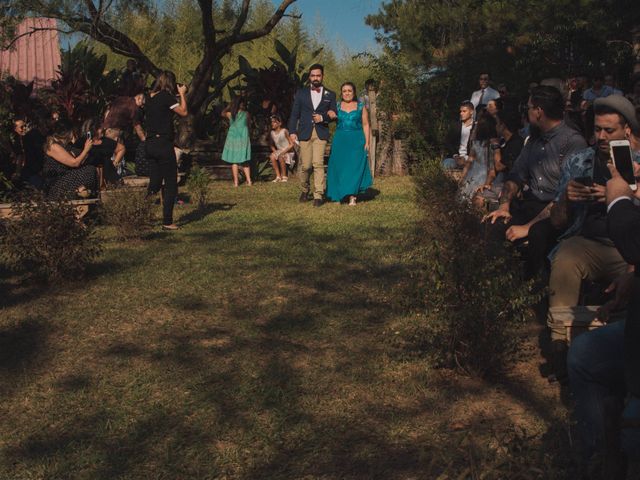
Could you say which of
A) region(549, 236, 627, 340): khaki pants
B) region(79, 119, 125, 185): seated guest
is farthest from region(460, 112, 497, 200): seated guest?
region(79, 119, 125, 185): seated guest

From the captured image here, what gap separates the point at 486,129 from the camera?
10242 mm

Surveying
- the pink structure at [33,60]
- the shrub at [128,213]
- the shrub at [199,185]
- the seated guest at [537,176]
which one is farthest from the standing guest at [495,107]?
the pink structure at [33,60]

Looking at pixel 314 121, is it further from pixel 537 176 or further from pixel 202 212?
pixel 537 176

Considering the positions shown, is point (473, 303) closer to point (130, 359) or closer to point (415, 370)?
point (415, 370)

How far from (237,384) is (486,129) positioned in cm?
564

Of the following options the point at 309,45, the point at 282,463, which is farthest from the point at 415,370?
the point at 309,45

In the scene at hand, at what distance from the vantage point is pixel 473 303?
543 cm

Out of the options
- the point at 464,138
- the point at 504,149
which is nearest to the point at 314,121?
the point at 464,138

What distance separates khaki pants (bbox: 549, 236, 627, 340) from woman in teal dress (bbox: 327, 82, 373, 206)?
8.77 metres

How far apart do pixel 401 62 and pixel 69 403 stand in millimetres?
16790

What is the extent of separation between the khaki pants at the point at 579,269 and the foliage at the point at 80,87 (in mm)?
13585

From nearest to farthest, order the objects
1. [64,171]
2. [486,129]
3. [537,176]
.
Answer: [537,176]
[486,129]
[64,171]

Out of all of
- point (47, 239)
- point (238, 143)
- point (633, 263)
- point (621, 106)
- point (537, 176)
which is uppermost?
point (621, 106)

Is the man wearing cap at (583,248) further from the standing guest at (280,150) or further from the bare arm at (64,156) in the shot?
the standing guest at (280,150)
